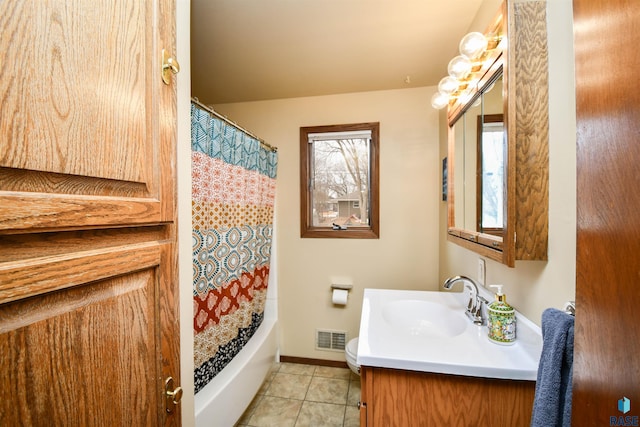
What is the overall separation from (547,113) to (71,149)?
1.25 m

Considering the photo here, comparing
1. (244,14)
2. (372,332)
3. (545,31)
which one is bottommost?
(372,332)

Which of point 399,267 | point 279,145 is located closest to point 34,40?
point 279,145

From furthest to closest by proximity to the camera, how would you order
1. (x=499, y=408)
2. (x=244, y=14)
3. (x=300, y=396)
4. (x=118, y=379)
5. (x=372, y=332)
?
(x=300, y=396), (x=244, y=14), (x=372, y=332), (x=499, y=408), (x=118, y=379)

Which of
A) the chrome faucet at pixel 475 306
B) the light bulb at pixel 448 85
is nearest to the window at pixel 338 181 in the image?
the light bulb at pixel 448 85

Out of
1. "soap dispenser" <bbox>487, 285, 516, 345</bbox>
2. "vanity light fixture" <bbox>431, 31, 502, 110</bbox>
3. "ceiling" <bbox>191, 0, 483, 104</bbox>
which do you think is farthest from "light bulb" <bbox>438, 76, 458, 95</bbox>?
"soap dispenser" <bbox>487, 285, 516, 345</bbox>

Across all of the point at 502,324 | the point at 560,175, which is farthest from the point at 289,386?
the point at 560,175

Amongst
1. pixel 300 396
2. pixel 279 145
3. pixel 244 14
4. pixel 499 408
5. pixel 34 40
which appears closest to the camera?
pixel 34 40

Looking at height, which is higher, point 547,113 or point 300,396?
point 547,113

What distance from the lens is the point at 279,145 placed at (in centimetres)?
237

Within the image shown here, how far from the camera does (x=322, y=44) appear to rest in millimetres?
1613

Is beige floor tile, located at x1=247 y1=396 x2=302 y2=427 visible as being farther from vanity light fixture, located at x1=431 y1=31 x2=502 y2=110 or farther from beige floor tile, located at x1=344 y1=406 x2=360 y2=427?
vanity light fixture, located at x1=431 y1=31 x2=502 y2=110

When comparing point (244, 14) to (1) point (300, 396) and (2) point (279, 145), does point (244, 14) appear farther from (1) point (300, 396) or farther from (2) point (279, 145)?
(1) point (300, 396)

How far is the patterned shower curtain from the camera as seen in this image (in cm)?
134

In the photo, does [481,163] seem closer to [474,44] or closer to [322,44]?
[474,44]
